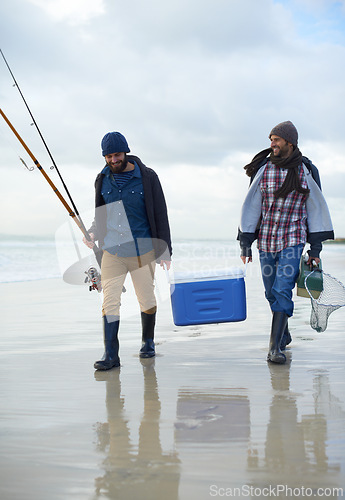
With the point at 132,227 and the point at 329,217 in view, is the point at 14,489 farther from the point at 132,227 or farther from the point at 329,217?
the point at 329,217

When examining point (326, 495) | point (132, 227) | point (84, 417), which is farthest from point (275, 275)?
point (326, 495)

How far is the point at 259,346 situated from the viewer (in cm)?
466

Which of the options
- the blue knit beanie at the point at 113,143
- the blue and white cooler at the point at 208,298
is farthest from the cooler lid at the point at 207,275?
the blue knit beanie at the point at 113,143

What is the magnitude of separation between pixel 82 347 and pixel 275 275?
1.71m

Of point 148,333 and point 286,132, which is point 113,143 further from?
point 148,333

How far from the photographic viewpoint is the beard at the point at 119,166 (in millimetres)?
4168

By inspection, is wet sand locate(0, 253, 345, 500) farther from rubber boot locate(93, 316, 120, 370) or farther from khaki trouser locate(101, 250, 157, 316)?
khaki trouser locate(101, 250, 157, 316)

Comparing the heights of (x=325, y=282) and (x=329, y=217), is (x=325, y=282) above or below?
below

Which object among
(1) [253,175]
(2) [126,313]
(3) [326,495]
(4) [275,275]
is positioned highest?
(1) [253,175]

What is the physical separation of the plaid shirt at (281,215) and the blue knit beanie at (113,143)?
3.45ft

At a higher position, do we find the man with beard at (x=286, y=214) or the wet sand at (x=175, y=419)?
the man with beard at (x=286, y=214)

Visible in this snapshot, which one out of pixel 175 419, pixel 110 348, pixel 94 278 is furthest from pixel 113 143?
pixel 175 419

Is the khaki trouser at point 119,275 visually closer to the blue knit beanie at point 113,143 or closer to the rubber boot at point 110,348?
the rubber boot at point 110,348

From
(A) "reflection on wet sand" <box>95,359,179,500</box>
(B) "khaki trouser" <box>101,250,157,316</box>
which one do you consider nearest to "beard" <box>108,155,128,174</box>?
(B) "khaki trouser" <box>101,250,157,316</box>
